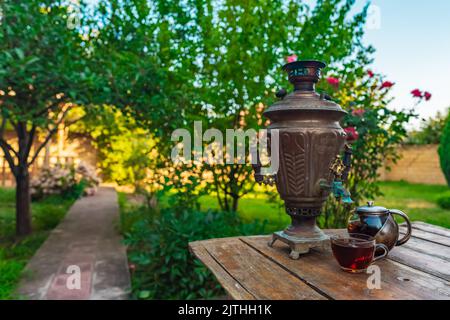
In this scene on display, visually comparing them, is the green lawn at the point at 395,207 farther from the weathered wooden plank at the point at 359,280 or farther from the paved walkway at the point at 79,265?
the weathered wooden plank at the point at 359,280

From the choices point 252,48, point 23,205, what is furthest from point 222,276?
point 23,205

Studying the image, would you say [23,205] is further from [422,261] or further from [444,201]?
[444,201]

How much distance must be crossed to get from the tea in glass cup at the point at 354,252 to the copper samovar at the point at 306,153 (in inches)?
6.9

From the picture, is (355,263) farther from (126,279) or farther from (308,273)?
(126,279)

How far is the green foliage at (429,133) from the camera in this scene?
11820mm

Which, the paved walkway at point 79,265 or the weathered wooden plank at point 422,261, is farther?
the paved walkway at point 79,265

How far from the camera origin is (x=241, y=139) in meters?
3.72

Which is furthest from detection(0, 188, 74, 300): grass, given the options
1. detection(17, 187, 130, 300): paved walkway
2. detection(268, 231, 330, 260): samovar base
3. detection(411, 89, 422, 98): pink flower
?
detection(411, 89, 422, 98): pink flower

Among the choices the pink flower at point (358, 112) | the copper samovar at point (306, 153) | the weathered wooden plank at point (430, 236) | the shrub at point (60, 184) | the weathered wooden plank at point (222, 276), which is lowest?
the shrub at point (60, 184)

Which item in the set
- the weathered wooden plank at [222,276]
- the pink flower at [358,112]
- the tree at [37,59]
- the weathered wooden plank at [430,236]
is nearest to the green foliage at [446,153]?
the pink flower at [358,112]

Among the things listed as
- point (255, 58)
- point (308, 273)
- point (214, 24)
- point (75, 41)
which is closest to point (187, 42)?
point (214, 24)

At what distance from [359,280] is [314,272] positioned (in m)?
0.15

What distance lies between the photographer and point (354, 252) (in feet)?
3.75

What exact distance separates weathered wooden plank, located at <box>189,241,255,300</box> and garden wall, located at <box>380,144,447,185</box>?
1051 centimetres
